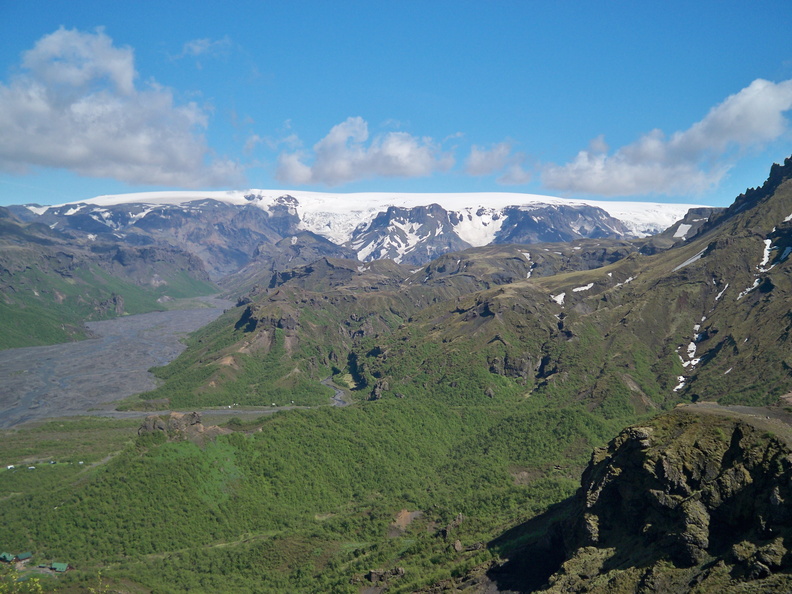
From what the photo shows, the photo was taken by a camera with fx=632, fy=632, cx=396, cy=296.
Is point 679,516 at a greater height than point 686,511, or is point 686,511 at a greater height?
point 686,511

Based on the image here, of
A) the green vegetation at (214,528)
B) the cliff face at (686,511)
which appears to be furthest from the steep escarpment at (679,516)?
the green vegetation at (214,528)

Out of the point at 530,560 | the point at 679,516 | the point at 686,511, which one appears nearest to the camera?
the point at 686,511

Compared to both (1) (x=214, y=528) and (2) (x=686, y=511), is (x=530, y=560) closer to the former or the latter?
(2) (x=686, y=511)

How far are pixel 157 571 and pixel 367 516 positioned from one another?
198 ft

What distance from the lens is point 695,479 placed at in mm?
101312

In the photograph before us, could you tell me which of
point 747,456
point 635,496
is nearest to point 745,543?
point 747,456

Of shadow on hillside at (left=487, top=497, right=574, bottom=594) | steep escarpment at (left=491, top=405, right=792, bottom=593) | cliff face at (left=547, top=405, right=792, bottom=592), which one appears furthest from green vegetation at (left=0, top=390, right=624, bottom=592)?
cliff face at (left=547, top=405, right=792, bottom=592)

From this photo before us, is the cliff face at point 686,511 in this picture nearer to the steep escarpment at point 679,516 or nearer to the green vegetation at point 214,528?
the steep escarpment at point 679,516

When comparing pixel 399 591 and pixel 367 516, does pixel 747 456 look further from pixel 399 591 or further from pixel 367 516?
pixel 367 516

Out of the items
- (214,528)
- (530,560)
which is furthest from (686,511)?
(214,528)

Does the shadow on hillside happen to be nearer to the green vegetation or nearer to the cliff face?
the cliff face

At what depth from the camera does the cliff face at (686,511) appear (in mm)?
85250

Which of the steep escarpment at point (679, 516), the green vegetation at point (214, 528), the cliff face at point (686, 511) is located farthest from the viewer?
the green vegetation at point (214, 528)

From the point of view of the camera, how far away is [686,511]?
9506cm
